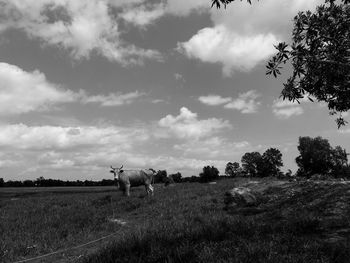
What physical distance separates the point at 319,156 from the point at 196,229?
10451 centimetres

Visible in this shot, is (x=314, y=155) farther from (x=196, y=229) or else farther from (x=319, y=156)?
(x=196, y=229)

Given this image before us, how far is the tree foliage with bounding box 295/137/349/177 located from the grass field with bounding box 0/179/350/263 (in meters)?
92.3

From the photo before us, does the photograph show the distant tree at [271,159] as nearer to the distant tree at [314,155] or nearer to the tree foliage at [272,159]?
the tree foliage at [272,159]

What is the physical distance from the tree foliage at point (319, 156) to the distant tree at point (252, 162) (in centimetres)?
3013

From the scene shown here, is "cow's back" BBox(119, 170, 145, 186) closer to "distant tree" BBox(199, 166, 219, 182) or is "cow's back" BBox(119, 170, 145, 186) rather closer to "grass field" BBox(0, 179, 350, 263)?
"grass field" BBox(0, 179, 350, 263)

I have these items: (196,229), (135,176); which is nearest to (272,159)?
(135,176)

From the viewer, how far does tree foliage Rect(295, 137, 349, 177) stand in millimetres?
110000

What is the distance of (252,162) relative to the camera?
144250mm

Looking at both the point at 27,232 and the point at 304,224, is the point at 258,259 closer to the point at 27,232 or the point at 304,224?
the point at 304,224

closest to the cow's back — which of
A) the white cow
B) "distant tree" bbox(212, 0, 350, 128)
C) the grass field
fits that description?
the white cow

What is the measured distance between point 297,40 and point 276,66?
111 inches

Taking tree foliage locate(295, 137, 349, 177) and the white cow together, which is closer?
the white cow

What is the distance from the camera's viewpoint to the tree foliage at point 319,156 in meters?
110

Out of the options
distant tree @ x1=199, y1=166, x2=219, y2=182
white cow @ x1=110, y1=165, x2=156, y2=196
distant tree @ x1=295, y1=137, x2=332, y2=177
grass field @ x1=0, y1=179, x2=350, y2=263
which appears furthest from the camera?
distant tree @ x1=199, y1=166, x2=219, y2=182
